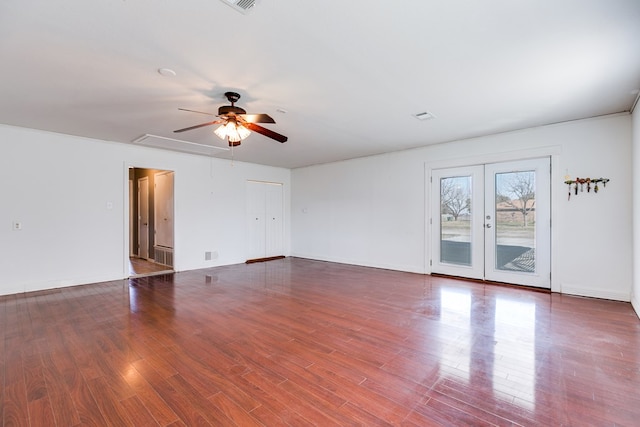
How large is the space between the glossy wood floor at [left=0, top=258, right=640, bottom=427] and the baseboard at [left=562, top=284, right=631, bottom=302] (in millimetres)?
213

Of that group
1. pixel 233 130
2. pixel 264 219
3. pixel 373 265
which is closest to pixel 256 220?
pixel 264 219

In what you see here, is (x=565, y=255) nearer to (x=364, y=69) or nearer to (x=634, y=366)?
(x=634, y=366)

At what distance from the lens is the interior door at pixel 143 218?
785 centimetres

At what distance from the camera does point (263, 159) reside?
713 cm

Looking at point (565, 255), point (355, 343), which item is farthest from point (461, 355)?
point (565, 255)

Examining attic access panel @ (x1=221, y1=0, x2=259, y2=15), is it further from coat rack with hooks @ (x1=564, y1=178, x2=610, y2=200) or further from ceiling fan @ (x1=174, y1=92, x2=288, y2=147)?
coat rack with hooks @ (x1=564, y1=178, x2=610, y2=200)

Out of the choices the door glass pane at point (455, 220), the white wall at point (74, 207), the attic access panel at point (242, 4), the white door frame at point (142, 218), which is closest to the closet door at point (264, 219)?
the white wall at point (74, 207)

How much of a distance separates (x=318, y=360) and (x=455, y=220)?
420cm

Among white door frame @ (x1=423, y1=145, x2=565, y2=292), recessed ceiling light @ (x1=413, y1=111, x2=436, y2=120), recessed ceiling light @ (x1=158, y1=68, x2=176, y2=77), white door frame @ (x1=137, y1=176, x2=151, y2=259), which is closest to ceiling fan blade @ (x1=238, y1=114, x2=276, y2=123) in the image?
recessed ceiling light @ (x1=158, y1=68, x2=176, y2=77)

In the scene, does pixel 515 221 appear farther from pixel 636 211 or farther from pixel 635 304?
pixel 635 304

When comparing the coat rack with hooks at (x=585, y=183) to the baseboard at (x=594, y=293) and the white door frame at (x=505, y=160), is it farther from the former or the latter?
the baseboard at (x=594, y=293)

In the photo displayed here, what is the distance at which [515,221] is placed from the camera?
4.90 m

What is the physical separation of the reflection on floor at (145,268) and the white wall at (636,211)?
758 centimetres

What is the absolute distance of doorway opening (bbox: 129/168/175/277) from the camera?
21.4 ft
